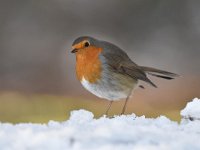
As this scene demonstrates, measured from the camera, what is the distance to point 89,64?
4957mm

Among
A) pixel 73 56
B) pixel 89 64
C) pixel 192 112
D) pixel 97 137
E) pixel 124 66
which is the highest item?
pixel 73 56

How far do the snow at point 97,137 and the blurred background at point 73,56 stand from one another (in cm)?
365

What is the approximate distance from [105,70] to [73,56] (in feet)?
14.9

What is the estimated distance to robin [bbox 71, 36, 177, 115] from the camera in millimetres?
4910

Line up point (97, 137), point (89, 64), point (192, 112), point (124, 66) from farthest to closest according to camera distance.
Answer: point (124, 66), point (89, 64), point (192, 112), point (97, 137)

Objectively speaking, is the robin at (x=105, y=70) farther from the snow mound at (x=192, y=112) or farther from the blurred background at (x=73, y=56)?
the snow mound at (x=192, y=112)

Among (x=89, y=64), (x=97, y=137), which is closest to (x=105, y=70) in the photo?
(x=89, y=64)

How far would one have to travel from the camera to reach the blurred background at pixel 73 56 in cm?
720

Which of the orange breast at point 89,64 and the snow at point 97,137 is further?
the orange breast at point 89,64

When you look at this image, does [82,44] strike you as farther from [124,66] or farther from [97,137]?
[97,137]

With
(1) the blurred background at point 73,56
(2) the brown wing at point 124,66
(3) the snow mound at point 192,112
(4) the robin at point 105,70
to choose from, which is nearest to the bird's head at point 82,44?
(4) the robin at point 105,70

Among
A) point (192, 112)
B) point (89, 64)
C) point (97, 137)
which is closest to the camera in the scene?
point (97, 137)

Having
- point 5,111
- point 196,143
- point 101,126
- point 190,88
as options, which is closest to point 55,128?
point 101,126

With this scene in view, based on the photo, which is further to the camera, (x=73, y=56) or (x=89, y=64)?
(x=73, y=56)
